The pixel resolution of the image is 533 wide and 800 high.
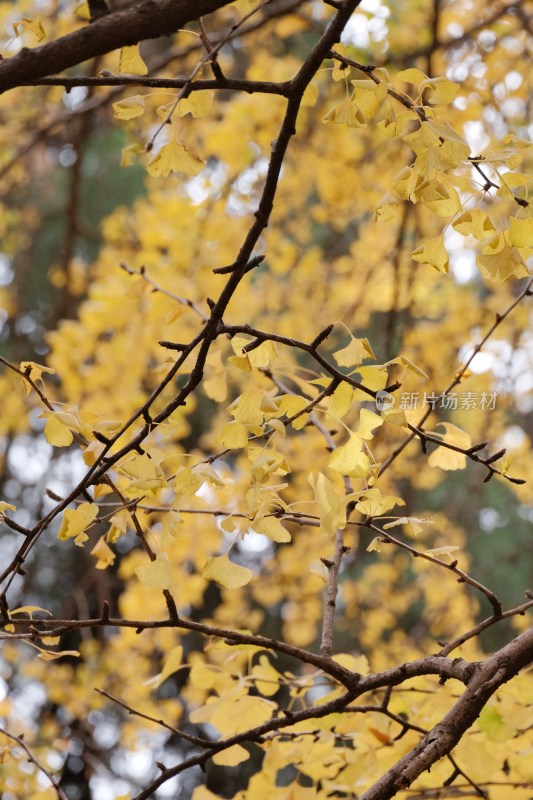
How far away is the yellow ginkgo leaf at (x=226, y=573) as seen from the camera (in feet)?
2.13

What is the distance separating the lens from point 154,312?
1847mm

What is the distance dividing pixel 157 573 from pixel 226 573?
6 centimetres

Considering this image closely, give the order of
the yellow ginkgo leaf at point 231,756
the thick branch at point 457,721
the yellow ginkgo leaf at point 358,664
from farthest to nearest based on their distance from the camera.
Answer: the yellow ginkgo leaf at point 358,664, the yellow ginkgo leaf at point 231,756, the thick branch at point 457,721

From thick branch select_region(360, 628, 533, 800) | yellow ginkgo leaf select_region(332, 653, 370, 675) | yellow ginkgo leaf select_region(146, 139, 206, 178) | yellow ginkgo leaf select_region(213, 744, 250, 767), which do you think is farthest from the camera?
yellow ginkgo leaf select_region(332, 653, 370, 675)

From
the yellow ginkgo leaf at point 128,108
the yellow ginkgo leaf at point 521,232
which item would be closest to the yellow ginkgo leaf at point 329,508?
the yellow ginkgo leaf at point 521,232

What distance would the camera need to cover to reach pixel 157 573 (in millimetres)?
632

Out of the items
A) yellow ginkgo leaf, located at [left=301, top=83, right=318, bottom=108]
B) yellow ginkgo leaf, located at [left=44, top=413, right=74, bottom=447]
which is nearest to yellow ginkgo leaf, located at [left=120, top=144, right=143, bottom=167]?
yellow ginkgo leaf, located at [left=301, top=83, right=318, bottom=108]

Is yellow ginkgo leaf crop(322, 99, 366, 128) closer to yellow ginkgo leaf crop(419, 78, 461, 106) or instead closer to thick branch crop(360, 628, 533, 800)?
yellow ginkgo leaf crop(419, 78, 461, 106)

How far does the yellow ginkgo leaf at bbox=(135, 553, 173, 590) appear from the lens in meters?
0.63

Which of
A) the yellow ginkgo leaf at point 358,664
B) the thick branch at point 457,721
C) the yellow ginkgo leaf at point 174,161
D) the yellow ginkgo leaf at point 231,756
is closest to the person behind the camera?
the thick branch at point 457,721

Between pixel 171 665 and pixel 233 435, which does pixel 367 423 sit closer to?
pixel 233 435

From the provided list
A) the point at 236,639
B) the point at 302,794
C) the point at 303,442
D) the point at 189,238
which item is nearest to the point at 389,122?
the point at 236,639

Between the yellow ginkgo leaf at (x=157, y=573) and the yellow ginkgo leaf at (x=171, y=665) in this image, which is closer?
the yellow ginkgo leaf at (x=157, y=573)

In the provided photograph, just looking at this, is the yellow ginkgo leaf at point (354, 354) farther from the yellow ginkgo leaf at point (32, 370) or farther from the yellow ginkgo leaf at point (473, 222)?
the yellow ginkgo leaf at point (32, 370)
